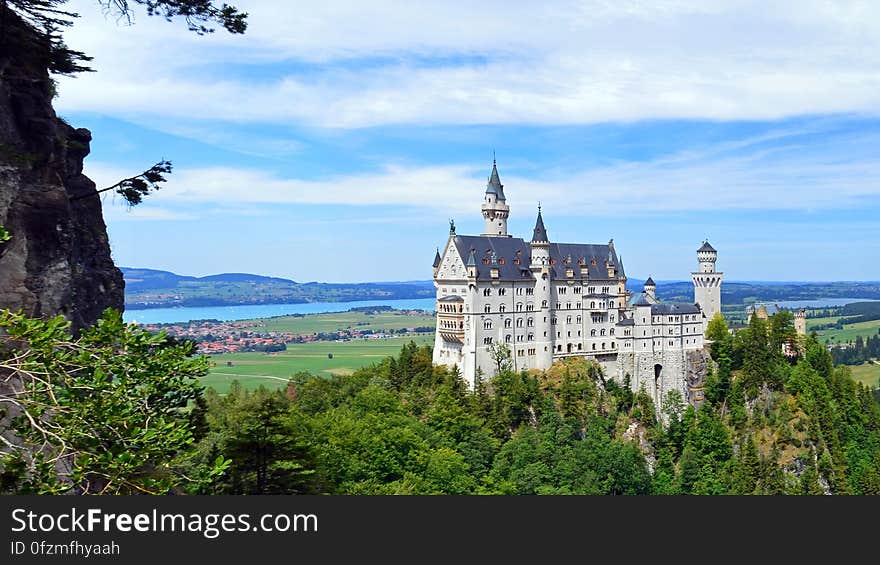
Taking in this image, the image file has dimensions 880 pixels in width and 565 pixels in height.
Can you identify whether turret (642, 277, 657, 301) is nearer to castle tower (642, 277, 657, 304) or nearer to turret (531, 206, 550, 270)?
castle tower (642, 277, 657, 304)

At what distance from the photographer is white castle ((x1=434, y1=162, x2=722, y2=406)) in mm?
81062

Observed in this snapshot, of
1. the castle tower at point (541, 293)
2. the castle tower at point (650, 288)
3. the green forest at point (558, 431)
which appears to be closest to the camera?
the green forest at point (558, 431)

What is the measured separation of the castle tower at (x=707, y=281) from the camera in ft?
330

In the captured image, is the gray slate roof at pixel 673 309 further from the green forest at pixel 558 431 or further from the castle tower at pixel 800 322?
the castle tower at pixel 800 322

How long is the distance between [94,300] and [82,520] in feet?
72.4

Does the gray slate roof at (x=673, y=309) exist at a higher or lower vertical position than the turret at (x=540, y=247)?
lower

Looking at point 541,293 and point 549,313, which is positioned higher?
point 541,293

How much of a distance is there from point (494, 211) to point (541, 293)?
1311 centimetres

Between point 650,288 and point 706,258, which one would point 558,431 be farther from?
point 706,258

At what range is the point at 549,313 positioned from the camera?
85.9m

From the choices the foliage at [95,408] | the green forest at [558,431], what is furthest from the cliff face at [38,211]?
the foliage at [95,408]

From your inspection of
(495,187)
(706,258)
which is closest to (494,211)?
(495,187)

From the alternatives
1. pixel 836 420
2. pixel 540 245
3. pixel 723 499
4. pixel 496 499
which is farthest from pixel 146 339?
pixel 836 420

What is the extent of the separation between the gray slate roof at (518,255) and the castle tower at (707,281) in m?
14.5
